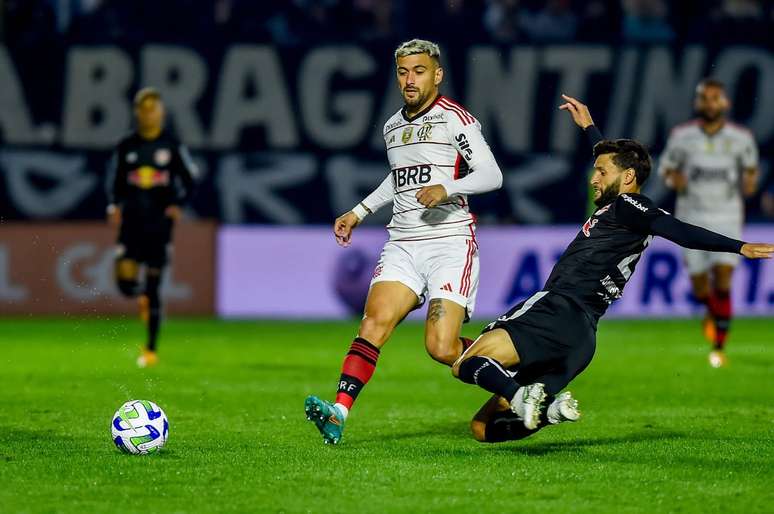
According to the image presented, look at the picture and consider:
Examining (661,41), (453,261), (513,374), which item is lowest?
(513,374)

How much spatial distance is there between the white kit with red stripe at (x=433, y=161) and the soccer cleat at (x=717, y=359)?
14.6 ft

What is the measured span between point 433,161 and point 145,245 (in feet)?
15.4

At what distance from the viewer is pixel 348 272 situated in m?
15.5

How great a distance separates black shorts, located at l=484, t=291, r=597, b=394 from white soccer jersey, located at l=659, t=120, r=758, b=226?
5515 mm

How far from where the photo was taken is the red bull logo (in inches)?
445

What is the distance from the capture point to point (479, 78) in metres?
17.3

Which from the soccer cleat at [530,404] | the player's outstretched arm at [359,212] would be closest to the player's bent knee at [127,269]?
the player's outstretched arm at [359,212]

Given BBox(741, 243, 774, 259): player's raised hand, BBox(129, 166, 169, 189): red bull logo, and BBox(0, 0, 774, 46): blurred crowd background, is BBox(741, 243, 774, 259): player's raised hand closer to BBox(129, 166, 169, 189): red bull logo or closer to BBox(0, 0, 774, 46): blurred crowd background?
BBox(129, 166, 169, 189): red bull logo

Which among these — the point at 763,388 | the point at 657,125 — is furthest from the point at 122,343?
the point at 657,125

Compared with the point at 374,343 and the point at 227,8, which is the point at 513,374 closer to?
the point at 374,343

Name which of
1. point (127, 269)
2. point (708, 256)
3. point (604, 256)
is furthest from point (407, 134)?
point (708, 256)

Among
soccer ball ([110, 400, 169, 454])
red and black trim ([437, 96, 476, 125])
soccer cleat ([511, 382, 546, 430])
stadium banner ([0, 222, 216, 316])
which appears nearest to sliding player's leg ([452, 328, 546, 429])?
soccer cleat ([511, 382, 546, 430])

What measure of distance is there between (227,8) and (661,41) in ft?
18.0

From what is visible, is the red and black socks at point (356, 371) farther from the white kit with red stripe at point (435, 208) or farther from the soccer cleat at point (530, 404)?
the soccer cleat at point (530, 404)
